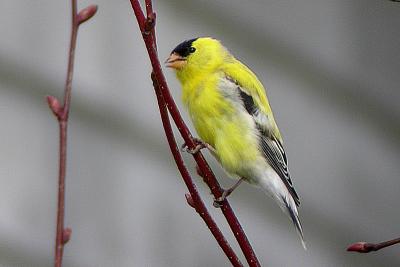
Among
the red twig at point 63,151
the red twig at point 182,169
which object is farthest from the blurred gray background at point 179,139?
the red twig at point 63,151

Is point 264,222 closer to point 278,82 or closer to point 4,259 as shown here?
point 278,82

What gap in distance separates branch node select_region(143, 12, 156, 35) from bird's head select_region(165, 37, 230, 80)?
2.37 metres

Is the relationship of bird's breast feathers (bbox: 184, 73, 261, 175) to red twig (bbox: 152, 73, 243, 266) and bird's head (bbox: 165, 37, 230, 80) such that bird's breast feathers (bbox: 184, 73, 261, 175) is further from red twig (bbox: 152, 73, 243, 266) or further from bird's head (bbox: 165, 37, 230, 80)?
red twig (bbox: 152, 73, 243, 266)

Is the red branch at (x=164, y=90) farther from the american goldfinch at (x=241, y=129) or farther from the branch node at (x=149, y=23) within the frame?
the american goldfinch at (x=241, y=129)

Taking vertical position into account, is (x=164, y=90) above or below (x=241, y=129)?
above

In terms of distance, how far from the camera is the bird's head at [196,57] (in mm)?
4188

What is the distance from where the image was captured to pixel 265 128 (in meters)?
3.97

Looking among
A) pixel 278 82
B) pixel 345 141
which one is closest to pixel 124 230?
pixel 278 82

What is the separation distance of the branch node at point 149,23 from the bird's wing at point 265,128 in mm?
2164

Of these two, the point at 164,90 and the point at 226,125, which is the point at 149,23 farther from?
the point at 226,125

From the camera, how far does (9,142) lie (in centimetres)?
410

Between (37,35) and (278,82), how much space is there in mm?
1780

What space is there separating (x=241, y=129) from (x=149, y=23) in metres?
2.12

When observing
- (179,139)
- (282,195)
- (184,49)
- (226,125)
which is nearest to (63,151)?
(226,125)
